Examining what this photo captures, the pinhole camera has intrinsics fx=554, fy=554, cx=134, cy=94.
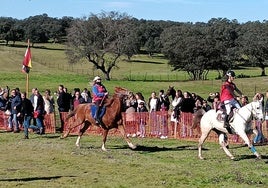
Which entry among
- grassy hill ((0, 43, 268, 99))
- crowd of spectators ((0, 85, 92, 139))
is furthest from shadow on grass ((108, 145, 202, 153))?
grassy hill ((0, 43, 268, 99))

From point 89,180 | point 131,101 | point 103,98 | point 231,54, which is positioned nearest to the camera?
point 89,180

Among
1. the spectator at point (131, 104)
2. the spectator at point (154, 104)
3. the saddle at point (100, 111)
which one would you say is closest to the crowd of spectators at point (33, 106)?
the spectator at point (131, 104)

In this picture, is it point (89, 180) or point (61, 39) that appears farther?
point (61, 39)

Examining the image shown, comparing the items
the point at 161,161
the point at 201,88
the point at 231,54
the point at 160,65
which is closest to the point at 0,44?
the point at 160,65

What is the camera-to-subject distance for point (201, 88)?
64.2m

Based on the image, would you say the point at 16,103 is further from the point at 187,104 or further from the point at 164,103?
the point at 187,104

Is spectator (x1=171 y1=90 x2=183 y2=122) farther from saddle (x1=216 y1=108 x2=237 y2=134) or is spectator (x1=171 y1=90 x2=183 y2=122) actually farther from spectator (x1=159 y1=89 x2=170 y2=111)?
saddle (x1=216 y1=108 x2=237 y2=134)

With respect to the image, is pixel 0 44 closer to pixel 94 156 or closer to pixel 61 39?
pixel 61 39

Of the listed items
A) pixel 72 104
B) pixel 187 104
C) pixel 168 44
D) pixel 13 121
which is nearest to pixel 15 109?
pixel 13 121

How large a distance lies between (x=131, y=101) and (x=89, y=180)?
34.9 ft

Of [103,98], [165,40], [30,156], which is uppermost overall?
[165,40]

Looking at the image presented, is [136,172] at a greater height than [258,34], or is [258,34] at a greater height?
[258,34]

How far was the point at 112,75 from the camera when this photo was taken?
89688mm

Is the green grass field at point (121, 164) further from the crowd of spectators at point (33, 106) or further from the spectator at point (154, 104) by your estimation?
the spectator at point (154, 104)
